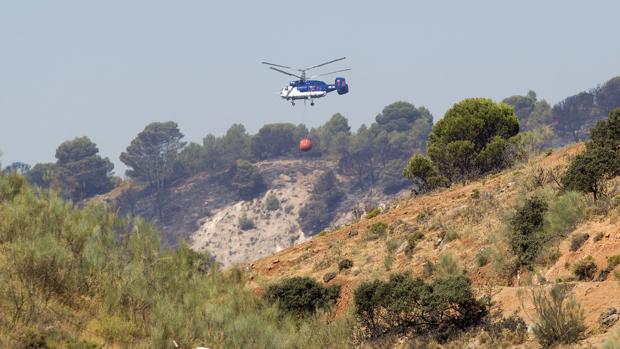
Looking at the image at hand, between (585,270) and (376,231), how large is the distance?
23.0 m

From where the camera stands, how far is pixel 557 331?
25.9 metres

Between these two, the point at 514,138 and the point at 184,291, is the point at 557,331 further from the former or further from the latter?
the point at 514,138

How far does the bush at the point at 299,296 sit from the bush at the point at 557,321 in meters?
12.2

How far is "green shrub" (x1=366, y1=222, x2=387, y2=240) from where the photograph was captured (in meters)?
53.7

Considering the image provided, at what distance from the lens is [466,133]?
75625mm

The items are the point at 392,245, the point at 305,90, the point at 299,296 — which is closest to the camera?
the point at 299,296

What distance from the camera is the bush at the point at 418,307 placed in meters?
30.7

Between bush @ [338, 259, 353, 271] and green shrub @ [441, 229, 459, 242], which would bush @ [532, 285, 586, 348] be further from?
bush @ [338, 259, 353, 271]

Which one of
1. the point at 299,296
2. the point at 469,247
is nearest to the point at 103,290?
the point at 299,296

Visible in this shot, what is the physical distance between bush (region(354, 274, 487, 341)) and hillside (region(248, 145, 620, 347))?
1.22 m

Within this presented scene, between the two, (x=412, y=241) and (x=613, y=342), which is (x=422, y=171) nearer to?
(x=412, y=241)

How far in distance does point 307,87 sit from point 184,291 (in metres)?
87.1

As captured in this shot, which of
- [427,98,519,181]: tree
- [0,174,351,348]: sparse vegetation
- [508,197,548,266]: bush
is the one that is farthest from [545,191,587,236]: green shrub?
[427,98,519,181]: tree

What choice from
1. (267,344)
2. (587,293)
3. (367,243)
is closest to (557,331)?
(587,293)
